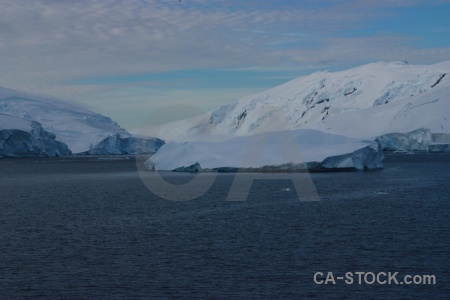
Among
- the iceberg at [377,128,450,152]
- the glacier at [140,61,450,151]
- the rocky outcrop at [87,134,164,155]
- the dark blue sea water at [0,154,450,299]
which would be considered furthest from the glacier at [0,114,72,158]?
the dark blue sea water at [0,154,450,299]

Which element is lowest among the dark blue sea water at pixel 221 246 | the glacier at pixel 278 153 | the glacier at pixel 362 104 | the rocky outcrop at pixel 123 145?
the dark blue sea water at pixel 221 246

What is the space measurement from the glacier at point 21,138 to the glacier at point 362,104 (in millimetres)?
32409

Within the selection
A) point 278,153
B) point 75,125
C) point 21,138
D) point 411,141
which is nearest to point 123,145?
point 75,125

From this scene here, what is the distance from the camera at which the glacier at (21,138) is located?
10719 centimetres

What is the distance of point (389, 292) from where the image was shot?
1667 cm

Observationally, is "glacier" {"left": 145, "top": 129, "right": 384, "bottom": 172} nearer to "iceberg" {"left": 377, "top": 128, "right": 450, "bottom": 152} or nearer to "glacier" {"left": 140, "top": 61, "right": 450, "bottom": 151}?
"iceberg" {"left": 377, "top": 128, "right": 450, "bottom": 152}

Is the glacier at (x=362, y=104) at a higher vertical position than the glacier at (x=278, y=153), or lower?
higher

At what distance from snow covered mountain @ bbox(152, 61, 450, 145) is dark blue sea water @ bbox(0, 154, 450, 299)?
86.1 meters

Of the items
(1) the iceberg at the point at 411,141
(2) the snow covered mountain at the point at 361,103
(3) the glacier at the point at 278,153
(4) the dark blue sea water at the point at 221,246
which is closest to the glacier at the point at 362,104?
(2) the snow covered mountain at the point at 361,103

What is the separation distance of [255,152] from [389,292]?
→ 43953 mm

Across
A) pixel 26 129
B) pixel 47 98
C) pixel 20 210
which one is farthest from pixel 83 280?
pixel 47 98

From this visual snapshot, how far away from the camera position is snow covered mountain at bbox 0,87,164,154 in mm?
150250

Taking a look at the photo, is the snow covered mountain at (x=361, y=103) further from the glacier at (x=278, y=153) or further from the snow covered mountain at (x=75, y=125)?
the glacier at (x=278, y=153)

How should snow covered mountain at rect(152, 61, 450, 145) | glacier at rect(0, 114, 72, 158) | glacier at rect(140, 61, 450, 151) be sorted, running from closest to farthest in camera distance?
glacier at rect(0, 114, 72, 158), glacier at rect(140, 61, 450, 151), snow covered mountain at rect(152, 61, 450, 145)
